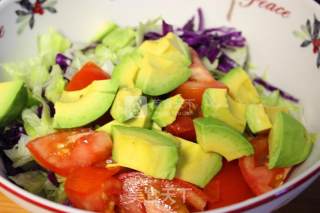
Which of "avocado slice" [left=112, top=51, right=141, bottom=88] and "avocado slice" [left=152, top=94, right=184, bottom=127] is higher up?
"avocado slice" [left=112, top=51, right=141, bottom=88]

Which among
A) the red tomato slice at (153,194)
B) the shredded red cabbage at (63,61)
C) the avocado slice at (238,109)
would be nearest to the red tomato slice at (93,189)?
the red tomato slice at (153,194)

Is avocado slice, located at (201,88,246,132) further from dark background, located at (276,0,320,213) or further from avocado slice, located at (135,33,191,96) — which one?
dark background, located at (276,0,320,213)

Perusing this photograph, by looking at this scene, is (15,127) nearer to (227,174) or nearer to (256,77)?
(227,174)

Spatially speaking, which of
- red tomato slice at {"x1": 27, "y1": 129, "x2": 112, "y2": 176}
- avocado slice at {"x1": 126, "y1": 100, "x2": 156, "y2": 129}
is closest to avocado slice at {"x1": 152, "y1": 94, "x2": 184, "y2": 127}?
avocado slice at {"x1": 126, "y1": 100, "x2": 156, "y2": 129}

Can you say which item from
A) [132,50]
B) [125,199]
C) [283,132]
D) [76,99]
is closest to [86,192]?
[125,199]

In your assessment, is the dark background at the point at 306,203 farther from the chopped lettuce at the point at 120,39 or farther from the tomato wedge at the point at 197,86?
the chopped lettuce at the point at 120,39

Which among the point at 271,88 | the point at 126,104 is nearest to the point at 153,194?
the point at 126,104
